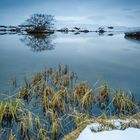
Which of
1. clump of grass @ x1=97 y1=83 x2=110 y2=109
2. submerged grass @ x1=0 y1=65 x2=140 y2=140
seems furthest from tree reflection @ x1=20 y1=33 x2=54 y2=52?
clump of grass @ x1=97 y1=83 x2=110 y2=109

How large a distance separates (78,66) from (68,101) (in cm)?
724

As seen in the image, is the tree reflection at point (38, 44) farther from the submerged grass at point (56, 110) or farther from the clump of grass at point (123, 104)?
the clump of grass at point (123, 104)

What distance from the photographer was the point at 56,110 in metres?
6.68

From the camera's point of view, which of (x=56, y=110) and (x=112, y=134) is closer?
(x=112, y=134)

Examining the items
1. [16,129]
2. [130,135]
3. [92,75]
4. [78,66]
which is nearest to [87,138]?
[130,135]

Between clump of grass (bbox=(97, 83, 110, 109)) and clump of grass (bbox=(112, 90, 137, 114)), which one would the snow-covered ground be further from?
clump of grass (bbox=(97, 83, 110, 109))

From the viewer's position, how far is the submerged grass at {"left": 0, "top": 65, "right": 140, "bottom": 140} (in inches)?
210

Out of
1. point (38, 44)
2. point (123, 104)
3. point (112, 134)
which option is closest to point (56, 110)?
point (123, 104)

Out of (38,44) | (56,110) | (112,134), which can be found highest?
(112,134)

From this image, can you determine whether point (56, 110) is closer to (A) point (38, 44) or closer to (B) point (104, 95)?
(B) point (104, 95)

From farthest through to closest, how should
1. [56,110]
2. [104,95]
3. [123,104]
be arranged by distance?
[104,95] < [123,104] < [56,110]

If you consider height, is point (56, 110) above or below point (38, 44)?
above

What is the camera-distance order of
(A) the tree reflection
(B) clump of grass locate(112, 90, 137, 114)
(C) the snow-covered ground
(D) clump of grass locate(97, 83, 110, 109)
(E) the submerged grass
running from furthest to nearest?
1. (A) the tree reflection
2. (D) clump of grass locate(97, 83, 110, 109)
3. (B) clump of grass locate(112, 90, 137, 114)
4. (E) the submerged grass
5. (C) the snow-covered ground

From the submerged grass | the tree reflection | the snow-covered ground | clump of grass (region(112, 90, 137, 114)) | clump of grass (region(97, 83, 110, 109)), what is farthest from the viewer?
the tree reflection
